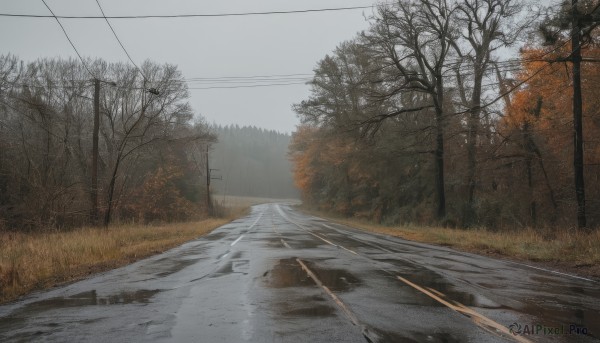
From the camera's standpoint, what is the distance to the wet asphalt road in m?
5.44

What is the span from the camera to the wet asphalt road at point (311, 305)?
5.44 m

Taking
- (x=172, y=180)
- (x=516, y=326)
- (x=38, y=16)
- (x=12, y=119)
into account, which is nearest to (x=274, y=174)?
(x=172, y=180)

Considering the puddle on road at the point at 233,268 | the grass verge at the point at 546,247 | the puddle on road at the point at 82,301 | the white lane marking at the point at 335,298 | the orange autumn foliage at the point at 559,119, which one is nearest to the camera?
the white lane marking at the point at 335,298

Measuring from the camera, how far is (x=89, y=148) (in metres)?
36.8

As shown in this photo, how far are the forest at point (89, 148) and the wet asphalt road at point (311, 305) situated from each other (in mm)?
13002

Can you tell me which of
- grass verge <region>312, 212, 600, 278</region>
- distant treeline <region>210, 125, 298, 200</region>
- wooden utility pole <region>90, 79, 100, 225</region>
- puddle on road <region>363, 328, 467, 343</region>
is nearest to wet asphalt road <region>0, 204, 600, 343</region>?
puddle on road <region>363, 328, 467, 343</region>

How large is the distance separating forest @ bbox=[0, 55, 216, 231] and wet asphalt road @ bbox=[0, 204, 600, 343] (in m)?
13.0

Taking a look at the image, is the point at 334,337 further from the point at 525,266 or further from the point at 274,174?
the point at 274,174

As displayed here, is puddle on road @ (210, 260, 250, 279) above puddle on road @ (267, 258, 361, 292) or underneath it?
underneath

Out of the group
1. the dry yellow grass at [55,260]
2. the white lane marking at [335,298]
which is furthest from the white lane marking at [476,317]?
the dry yellow grass at [55,260]

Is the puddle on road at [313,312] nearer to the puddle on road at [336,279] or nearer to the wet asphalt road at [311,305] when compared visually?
the wet asphalt road at [311,305]

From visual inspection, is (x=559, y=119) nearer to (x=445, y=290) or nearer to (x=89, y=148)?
(x=445, y=290)

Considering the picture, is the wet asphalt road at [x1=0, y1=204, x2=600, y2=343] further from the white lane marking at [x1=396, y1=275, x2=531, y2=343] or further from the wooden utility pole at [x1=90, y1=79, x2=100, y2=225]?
the wooden utility pole at [x1=90, y1=79, x2=100, y2=225]

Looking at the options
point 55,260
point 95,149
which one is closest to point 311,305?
point 55,260
